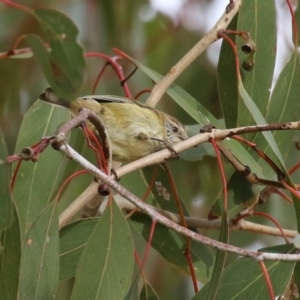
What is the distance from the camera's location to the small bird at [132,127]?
2100mm

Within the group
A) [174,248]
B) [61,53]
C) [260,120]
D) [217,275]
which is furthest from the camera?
[174,248]

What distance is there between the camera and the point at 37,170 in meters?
2.03

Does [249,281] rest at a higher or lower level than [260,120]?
lower

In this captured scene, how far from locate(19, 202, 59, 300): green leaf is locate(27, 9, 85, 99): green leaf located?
19.1 inches

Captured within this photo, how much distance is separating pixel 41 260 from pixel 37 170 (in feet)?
1.39

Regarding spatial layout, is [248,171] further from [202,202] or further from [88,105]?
[202,202]

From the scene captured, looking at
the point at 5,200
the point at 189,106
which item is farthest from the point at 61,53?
the point at 189,106

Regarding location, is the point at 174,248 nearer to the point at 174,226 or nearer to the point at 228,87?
the point at 228,87

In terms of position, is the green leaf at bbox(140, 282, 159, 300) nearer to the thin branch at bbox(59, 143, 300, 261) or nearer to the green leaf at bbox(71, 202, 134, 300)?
the green leaf at bbox(71, 202, 134, 300)

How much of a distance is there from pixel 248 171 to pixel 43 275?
599mm

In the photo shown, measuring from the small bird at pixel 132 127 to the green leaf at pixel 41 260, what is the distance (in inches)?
16.8

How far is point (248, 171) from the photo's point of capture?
6.01ft

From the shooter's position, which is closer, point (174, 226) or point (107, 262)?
point (174, 226)

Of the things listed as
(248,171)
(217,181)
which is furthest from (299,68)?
(217,181)
